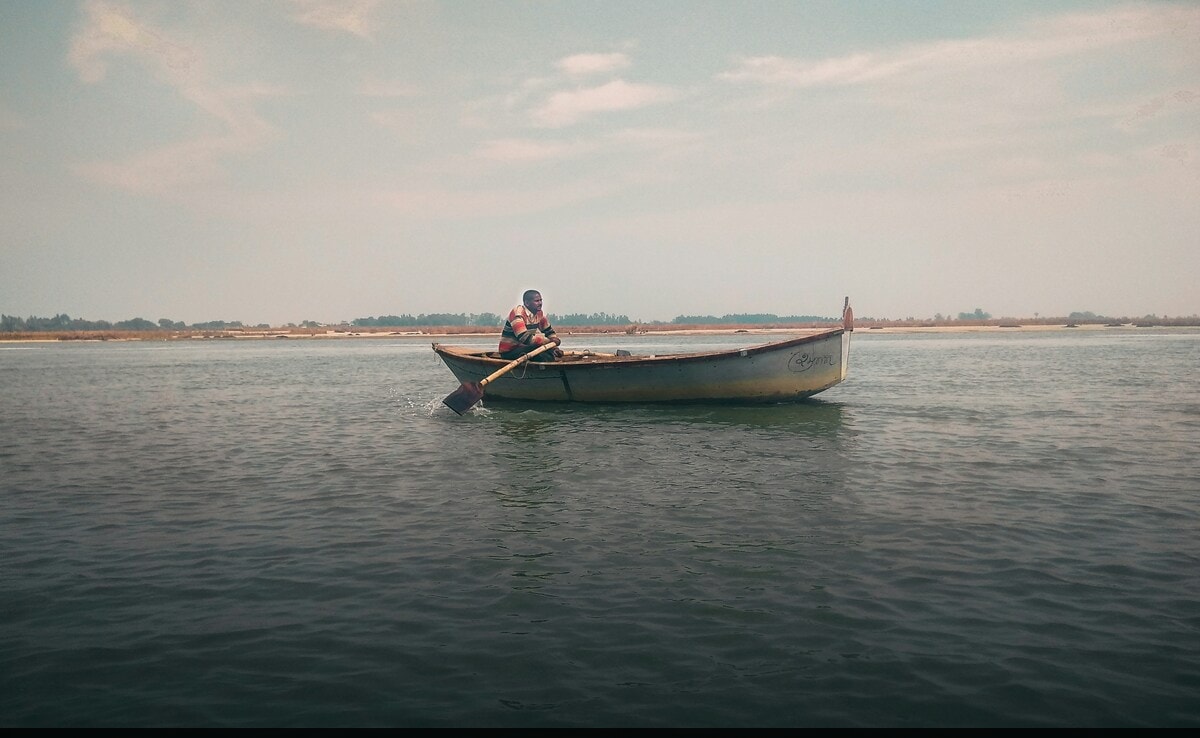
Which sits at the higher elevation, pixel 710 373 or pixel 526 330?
pixel 526 330

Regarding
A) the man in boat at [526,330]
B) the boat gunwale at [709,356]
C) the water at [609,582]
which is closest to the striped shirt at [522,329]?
the man in boat at [526,330]

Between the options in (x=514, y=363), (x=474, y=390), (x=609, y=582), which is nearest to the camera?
(x=609, y=582)

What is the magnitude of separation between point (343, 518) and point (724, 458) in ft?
22.5

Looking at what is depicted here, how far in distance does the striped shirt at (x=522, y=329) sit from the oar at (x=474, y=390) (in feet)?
1.20

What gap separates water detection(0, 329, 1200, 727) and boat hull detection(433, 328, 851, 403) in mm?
4120

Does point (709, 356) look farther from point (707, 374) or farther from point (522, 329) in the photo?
point (522, 329)

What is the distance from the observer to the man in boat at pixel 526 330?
821 inches

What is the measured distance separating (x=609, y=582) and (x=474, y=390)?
14456mm

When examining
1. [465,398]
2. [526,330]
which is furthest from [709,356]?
[465,398]

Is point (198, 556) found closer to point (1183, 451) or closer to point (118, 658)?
point (118, 658)

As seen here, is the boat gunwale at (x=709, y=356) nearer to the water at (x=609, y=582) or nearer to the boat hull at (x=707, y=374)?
the boat hull at (x=707, y=374)

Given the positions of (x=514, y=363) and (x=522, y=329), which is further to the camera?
(x=522, y=329)

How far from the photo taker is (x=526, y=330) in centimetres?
2088

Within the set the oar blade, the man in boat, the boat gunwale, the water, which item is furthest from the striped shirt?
the water
